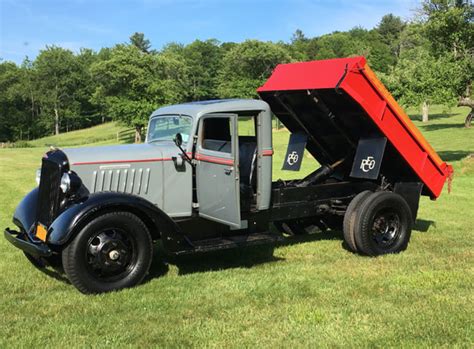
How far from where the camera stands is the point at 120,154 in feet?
18.4

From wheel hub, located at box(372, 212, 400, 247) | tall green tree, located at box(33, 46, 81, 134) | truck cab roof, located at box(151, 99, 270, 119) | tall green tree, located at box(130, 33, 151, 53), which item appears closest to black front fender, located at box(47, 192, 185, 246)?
truck cab roof, located at box(151, 99, 270, 119)

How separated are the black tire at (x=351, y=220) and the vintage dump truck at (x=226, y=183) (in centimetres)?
1

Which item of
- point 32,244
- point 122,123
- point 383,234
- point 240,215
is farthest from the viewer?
point 122,123

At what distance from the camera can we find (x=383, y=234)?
6730 millimetres

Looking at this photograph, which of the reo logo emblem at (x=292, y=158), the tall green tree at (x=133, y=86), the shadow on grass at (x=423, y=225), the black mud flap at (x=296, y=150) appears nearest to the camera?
the black mud flap at (x=296, y=150)

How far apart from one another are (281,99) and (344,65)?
1172 mm

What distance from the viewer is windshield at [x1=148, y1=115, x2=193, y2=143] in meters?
5.88

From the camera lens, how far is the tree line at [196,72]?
16.8 meters

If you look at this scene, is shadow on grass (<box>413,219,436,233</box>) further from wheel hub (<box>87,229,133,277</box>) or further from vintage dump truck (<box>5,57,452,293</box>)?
wheel hub (<box>87,229,133,277</box>)

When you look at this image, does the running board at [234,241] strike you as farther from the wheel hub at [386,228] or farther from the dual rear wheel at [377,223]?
the wheel hub at [386,228]

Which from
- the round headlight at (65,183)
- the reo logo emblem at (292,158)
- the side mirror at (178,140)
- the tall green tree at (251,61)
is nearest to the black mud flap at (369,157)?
the reo logo emblem at (292,158)

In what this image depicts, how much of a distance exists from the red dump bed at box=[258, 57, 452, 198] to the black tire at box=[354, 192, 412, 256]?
56 centimetres

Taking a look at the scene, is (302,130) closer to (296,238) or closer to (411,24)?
(296,238)

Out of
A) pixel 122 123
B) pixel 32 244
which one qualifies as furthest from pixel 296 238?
pixel 122 123
